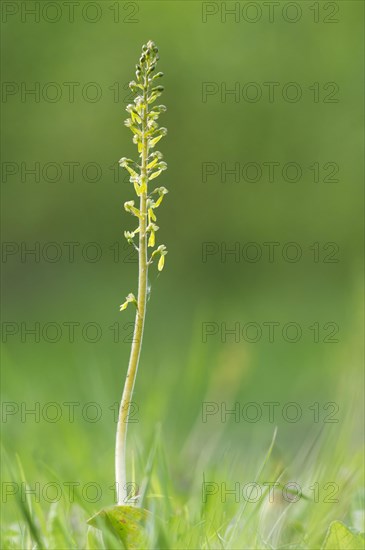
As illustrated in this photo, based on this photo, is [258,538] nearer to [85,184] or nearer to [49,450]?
[49,450]

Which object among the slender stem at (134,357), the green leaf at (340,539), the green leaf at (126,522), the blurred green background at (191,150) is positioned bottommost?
the green leaf at (340,539)

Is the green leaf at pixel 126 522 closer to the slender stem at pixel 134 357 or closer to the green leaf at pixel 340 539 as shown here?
the slender stem at pixel 134 357

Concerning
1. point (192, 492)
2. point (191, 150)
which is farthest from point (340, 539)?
point (191, 150)

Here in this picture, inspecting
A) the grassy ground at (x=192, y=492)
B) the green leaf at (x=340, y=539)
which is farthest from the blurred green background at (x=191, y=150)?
the green leaf at (x=340, y=539)

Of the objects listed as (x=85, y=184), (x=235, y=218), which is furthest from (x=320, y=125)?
(x=85, y=184)

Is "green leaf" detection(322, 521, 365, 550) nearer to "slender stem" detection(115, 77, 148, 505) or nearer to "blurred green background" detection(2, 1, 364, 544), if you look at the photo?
"slender stem" detection(115, 77, 148, 505)

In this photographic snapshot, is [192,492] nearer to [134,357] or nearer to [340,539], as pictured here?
[340,539]
